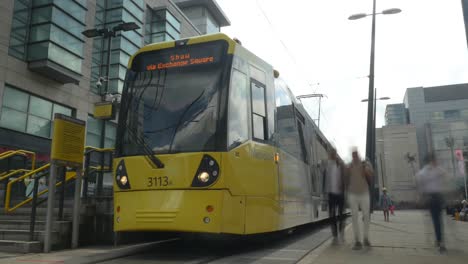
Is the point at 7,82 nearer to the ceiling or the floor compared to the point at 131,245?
nearer to the ceiling

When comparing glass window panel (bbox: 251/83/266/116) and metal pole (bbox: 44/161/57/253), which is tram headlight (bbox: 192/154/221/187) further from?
metal pole (bbox: 44/161/57/253)

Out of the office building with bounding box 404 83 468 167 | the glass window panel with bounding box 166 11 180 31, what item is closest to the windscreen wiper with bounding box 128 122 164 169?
the glass window panel with bounding box 166 11 180 31

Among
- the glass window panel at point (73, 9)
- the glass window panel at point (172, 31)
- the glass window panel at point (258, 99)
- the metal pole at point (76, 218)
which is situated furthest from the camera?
the glass window panel at point (172, 31)

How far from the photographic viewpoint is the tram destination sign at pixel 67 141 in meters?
7.88

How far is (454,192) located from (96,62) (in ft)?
89.9

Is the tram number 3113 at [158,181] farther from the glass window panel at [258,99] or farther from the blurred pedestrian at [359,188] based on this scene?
the blurred pedestrian at [359,188]

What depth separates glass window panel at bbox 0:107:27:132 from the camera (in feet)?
73.6

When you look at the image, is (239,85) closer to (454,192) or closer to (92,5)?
(454,192)

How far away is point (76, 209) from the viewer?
8.24 metres

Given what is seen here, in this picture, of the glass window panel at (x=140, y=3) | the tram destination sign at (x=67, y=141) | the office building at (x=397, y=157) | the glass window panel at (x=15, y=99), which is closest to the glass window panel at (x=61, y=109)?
the glass window panel at (x=15, y=99)

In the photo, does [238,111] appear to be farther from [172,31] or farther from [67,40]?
[172,31]

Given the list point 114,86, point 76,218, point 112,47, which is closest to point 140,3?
point 112,47

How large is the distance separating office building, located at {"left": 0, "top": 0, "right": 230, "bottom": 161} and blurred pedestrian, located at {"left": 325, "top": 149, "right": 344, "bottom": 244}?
61.8 feet

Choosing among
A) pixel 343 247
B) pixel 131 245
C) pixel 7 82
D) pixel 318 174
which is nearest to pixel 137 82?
pixel 131 245
